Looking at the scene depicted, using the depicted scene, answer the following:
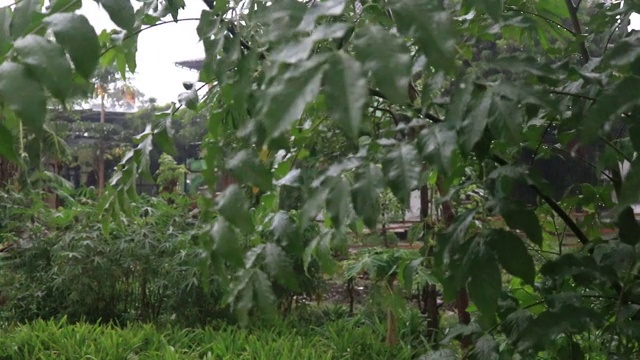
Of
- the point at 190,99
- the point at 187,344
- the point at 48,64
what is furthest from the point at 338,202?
the point at 187,344

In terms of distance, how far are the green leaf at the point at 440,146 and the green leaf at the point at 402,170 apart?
1 centimetres

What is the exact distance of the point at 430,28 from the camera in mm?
381

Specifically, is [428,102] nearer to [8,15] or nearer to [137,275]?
[8,15]

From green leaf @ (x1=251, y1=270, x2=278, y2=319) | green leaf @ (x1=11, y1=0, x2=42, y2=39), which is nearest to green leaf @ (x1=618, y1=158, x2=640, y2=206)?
green leaf @ (x1=251, y1=270, x2=278, y2=319)

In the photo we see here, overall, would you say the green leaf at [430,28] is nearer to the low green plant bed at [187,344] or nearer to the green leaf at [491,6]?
the green leaf at [491,6]

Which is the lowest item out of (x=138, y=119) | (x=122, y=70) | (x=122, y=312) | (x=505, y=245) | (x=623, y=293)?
(x=122, y=312)

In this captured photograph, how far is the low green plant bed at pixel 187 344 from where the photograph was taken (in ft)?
6.89

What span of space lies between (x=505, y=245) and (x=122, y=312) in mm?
2756

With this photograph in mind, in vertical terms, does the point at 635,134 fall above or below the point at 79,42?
below

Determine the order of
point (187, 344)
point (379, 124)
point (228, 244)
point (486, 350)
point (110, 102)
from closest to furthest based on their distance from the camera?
point (228, 244), point (486, 350), point (379, 124), point (187, 344), point (110, 102)

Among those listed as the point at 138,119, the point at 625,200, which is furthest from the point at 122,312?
the point at 625,200

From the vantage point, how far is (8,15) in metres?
0.47

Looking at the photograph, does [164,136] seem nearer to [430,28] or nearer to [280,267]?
[280,267]

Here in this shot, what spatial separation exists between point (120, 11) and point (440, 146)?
26cm
